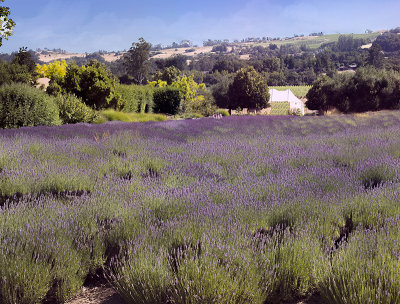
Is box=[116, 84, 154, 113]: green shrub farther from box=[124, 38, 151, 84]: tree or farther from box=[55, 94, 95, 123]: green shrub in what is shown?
box=[124, 38, 151, 84]: tree

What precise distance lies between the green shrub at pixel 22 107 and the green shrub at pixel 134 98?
9.89m

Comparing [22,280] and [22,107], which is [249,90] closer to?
[22,107]

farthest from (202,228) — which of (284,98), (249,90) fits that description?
(284,98)

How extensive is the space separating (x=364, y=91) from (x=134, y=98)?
25.8 meters

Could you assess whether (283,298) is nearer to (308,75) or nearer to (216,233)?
(216,233)

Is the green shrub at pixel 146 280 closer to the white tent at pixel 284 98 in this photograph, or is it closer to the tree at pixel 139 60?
the white tent at pixel 284 98

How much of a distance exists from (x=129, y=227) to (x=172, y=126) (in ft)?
22.4

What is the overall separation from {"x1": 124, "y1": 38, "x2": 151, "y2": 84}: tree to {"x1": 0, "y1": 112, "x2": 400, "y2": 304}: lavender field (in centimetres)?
6475

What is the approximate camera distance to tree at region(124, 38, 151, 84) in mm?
66875

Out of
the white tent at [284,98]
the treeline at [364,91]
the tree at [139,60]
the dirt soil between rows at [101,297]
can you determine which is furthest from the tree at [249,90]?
the dirt soil between rows at [101,297]

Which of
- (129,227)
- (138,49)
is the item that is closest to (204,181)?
(129,227)

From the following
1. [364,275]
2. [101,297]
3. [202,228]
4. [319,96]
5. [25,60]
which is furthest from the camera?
[319,96]

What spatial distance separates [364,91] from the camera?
3934 cm

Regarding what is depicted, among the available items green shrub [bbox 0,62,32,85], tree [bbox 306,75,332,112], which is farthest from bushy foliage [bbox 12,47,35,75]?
tree [bbox 306,75,332,112]
